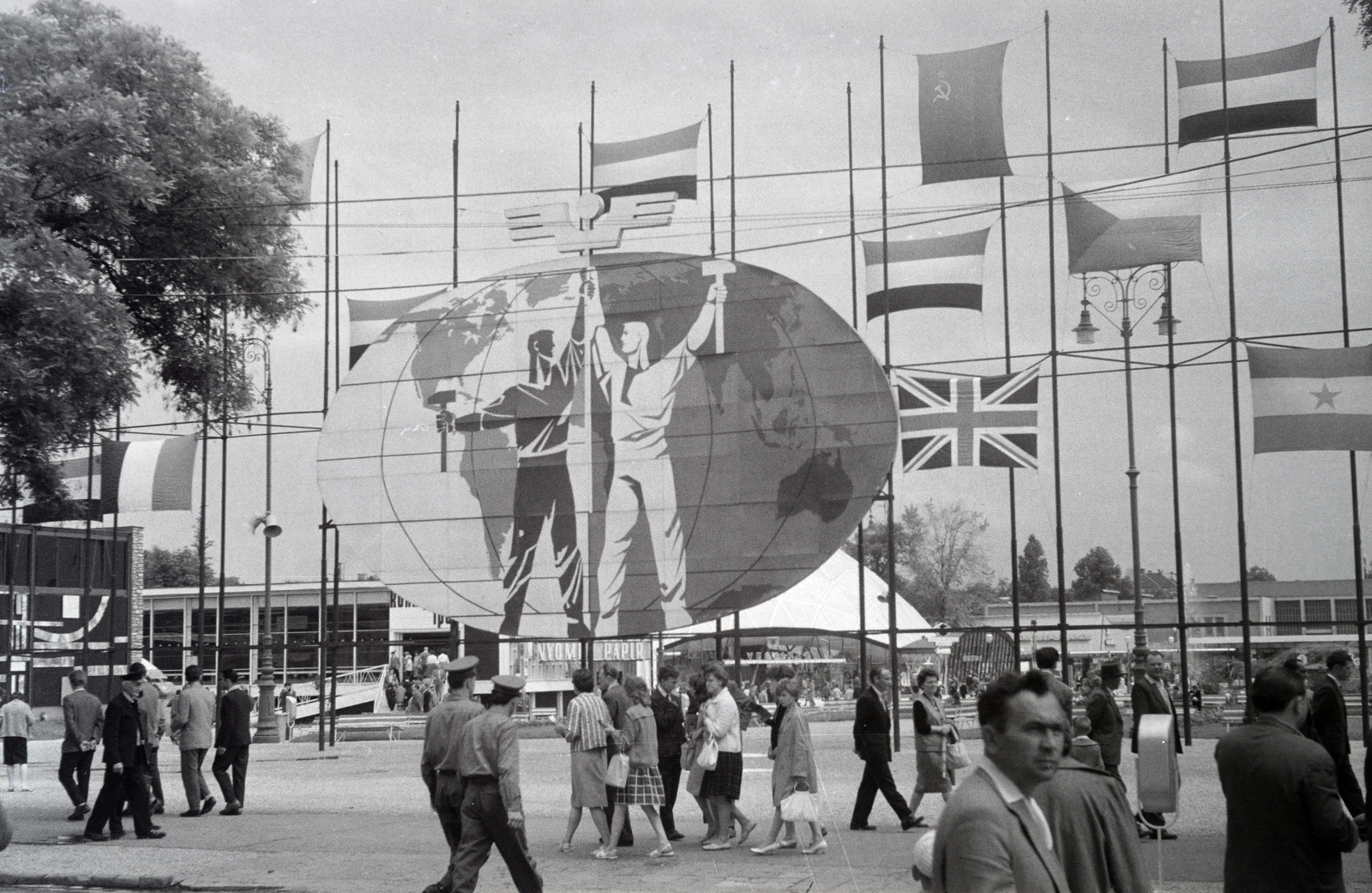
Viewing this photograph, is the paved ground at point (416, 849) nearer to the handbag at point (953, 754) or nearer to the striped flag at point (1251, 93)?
the handbag at point (953, 754)

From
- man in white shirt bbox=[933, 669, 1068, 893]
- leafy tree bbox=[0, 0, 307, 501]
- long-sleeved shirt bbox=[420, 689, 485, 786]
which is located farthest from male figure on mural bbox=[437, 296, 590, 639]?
man in white shirt bbox=[933, 669, 1068, 893]

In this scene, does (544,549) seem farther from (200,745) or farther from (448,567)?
(200,745)

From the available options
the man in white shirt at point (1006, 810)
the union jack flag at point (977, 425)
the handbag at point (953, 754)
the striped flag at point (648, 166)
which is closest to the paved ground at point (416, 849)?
the handbag at point (953, 754)

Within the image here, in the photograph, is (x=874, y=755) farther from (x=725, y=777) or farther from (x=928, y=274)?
(x=928, y=274)

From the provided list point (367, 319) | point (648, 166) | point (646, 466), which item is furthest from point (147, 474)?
point (648, 166)

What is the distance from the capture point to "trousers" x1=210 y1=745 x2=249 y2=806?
16.4 metres

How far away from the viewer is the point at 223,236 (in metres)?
20.8

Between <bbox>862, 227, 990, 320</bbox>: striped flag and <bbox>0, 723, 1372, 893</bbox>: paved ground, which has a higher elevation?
<bbox>862, 227, 990, 320</bbox>: striped flag

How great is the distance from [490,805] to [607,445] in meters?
10.6

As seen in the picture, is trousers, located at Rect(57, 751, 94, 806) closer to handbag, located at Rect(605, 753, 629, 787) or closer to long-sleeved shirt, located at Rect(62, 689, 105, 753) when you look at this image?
long-sleeved shirt, located at Rect(62, 689, 105, 753)

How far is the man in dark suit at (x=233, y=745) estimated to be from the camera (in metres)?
16.5

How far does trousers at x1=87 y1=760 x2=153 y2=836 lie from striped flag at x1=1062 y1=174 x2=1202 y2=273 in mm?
13916

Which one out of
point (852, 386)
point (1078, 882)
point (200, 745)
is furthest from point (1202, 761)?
point (1078, 882)

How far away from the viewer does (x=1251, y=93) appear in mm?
20453
